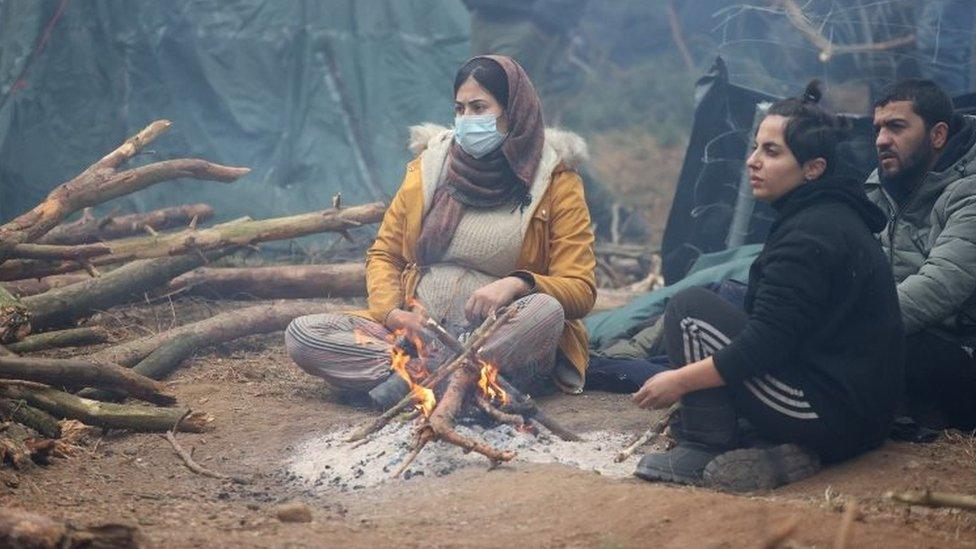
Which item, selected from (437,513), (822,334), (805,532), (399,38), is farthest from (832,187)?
(399,38)

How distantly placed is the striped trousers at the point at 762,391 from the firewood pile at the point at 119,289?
2100 millimetres

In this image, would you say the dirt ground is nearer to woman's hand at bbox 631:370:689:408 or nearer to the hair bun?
woman's hand at bbox 631:370:689:408

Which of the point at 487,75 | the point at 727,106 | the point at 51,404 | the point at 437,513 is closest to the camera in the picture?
Result: the point at 437,513

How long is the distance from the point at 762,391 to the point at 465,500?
3.83 ft

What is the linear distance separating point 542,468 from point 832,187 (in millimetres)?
1499

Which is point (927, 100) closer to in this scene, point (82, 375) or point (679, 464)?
point (679, 464)

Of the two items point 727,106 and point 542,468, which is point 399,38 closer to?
point 727,106

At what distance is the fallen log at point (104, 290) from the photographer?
602cm

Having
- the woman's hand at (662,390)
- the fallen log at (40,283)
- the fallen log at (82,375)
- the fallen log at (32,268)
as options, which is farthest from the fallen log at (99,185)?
the woman's hand at (662,390)

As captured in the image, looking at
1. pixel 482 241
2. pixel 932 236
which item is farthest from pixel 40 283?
pixel 932 236

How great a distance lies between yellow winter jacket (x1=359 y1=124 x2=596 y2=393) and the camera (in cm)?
558

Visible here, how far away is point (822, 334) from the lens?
13.3 feet

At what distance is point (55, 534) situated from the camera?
10.2ft

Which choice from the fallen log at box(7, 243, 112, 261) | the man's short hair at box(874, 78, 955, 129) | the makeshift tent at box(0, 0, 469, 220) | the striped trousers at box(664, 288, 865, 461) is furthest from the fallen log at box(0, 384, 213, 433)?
the makeshift tent at box(0, 0, 469, 220)
